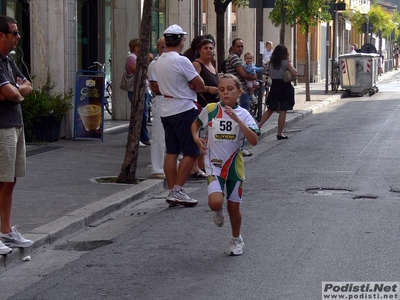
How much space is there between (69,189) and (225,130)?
362 centimetres

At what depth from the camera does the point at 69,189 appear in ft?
35.1

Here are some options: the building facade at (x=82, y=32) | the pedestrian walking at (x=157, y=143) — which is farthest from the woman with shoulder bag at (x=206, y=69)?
the building facade at (x=82, y=32)

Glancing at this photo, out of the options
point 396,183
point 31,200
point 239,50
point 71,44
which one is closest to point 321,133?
point 239,50

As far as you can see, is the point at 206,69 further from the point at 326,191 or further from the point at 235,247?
the point at 235,247

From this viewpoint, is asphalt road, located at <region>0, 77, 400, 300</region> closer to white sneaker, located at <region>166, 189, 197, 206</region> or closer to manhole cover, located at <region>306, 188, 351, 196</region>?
manhole cover, located at <region>306, 188, 351, 196</region>

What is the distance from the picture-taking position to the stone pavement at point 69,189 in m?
8.59

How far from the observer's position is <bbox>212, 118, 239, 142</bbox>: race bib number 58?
24.8 feet

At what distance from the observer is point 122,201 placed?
10008 millimetres

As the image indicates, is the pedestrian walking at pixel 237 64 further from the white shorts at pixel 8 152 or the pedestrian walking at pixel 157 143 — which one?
the white shorts at pixel 8 152

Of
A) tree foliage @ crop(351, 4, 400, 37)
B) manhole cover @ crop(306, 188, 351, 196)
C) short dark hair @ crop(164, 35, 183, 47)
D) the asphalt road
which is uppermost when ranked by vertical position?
tree foliage @ crop(351, 4, 400, 37)

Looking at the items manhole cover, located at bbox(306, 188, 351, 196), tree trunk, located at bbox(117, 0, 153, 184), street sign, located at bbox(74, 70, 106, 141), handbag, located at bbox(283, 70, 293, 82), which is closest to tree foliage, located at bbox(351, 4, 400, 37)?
handbag, located at bbox(283, 70, 293, 82)

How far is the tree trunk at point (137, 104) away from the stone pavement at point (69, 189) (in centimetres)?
25

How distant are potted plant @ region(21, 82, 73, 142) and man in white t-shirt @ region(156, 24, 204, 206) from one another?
533cm

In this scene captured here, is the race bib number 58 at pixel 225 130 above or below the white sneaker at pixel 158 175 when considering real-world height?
above
